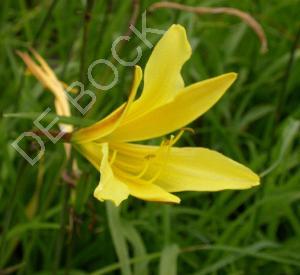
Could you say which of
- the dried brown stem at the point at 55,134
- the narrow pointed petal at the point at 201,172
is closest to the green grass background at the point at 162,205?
the dried brown stem at the point at 55,134

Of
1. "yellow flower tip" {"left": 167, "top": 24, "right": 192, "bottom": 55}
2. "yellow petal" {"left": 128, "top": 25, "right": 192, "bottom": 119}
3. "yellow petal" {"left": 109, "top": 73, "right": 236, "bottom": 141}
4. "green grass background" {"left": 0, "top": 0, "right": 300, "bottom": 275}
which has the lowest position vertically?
"green grass background" {"left": 0, "top": 0, "right": 300, "bottom": 275}

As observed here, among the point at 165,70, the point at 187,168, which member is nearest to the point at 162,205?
the point at 187,168

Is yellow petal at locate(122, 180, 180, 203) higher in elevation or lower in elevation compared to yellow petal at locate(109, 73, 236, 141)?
lower

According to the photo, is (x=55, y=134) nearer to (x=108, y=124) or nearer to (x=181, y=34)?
(x=108, y=124)

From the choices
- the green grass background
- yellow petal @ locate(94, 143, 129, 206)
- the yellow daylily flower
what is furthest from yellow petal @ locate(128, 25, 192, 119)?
the green grass background

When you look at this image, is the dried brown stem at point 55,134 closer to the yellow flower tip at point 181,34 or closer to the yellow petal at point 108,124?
the yellow petal at point 108,124

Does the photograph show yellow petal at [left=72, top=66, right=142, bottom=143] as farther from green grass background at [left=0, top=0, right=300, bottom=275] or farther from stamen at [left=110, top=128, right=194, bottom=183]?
green grass background at [left=0, top=0, right=300, bottom=275]

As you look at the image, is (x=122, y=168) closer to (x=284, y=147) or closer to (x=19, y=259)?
(x=284, y=147)
